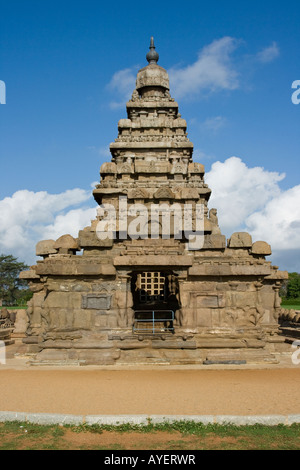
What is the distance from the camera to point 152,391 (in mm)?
8047

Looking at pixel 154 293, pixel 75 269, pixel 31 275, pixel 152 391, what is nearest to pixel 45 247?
pixel 31 275

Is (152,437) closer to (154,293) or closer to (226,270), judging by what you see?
(226,270)

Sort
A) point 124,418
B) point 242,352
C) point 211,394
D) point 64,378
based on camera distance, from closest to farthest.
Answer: point 124,418
point 211,394
point 64,378
point 242,352

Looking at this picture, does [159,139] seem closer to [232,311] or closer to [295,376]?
[232,311]

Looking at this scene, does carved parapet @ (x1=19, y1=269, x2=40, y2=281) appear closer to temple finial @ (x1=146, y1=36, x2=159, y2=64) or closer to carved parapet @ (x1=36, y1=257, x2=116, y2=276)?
carved parapet @ (x1=36, y1=257, x2=116, y2=276)

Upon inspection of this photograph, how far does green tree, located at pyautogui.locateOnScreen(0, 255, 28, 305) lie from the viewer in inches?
2514

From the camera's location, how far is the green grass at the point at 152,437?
5195 mm

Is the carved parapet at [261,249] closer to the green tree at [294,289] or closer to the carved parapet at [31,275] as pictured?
the carved parapet at [31,275]

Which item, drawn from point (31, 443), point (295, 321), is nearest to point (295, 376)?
point (31, 443)

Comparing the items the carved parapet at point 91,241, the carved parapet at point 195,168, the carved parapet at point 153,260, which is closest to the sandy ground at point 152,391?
the carved parapet at point 153,260

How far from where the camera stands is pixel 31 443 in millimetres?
5340

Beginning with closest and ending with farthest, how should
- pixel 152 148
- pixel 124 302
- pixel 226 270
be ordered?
pixel 124 302 → pixel 226 270 → pixel 152 148

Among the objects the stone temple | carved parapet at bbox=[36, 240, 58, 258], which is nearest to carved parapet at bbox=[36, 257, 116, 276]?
the stone temple
